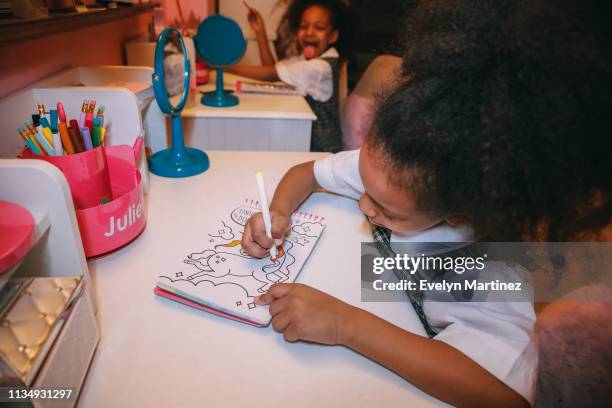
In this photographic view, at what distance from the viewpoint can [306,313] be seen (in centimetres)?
49

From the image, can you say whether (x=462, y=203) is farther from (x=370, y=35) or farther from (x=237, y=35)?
(x=370, y=35)

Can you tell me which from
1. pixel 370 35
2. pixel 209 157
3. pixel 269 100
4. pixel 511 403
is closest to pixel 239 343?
pixel 511 403

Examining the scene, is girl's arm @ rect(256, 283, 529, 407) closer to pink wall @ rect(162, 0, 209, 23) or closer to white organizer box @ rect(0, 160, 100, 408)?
white organizer box @ rect(0, 160, 100, 408)

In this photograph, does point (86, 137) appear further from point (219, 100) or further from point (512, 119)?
point (219, 100)

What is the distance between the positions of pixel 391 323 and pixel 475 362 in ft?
0.35

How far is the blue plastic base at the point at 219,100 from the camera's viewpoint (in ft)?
4.41

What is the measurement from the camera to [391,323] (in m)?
0.52

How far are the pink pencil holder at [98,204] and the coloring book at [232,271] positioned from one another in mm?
97

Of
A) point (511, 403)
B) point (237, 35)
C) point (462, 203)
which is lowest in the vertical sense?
point (511, 403)

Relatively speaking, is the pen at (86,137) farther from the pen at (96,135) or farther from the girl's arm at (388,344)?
the girl's arm at (388,344)

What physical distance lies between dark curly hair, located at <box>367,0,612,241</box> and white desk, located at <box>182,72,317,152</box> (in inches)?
32.4

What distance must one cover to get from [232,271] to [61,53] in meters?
0.66

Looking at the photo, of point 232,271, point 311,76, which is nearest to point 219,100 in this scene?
point 311,76

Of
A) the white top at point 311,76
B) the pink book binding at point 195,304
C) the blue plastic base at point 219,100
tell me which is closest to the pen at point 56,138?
the pink book binding at point 195,304
